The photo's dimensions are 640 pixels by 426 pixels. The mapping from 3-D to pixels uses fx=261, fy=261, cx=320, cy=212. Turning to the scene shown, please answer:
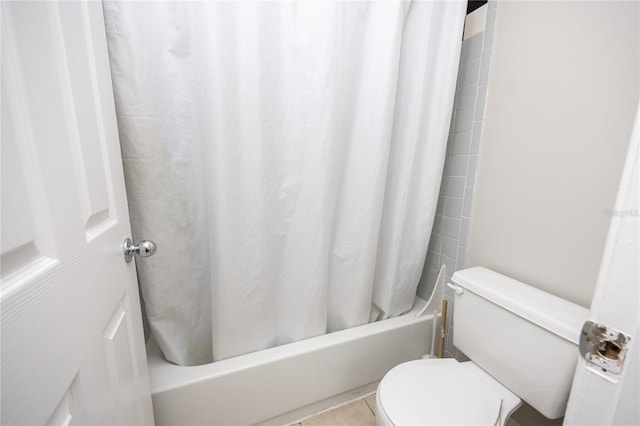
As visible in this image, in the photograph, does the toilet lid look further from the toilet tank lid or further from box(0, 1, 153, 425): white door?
box(0, 1, 153, 425): white door

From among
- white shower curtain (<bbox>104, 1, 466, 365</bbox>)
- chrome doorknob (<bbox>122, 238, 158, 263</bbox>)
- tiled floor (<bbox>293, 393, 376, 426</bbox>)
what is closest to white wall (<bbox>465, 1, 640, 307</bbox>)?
white shower curtain (<bbox>104, 1, 466, 365</bbox>)

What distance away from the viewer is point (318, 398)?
3.68ft

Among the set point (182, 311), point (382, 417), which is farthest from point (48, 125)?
point (382, 417)

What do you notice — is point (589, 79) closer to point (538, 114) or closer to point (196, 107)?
point (538, 114)

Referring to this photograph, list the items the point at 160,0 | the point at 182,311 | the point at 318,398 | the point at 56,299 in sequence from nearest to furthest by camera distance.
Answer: the point at 56,299
the point at 160,0
the point at 182,311
the point at 318,398

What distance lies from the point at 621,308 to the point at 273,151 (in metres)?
0.92

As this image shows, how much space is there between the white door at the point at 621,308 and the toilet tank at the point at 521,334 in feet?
1.63

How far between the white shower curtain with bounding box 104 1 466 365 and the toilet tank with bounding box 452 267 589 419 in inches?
14.5

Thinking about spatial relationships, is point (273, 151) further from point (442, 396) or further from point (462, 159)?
point (442, 396)

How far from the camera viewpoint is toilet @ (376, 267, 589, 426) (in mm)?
755

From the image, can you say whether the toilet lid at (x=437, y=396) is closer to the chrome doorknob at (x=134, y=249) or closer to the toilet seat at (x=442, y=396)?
the toilet seat at (x=442, y=396)

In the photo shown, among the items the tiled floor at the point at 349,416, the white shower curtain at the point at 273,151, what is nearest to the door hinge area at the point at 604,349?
the white shower curtain at the point at 273,151

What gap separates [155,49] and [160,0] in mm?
135

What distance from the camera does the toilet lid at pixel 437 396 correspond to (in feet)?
2.53
